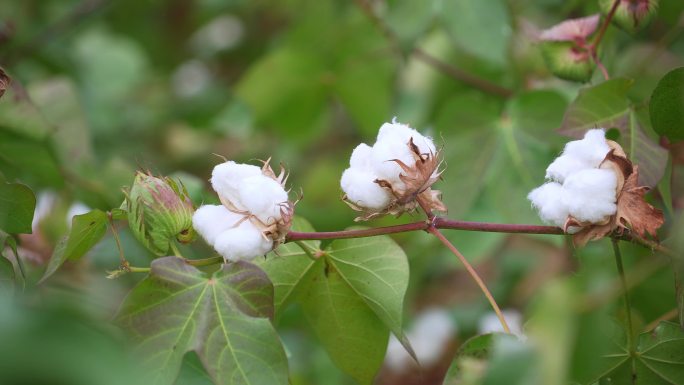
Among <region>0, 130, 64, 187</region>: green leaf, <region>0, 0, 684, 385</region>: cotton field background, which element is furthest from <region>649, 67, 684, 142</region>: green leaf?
<region>0, 130, 64, 187</region>: green leaf

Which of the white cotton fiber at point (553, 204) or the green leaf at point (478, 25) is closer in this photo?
the white cotton fiber at point (553, 204)

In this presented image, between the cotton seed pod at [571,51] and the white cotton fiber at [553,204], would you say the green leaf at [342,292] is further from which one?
the cotton seed pod at [571,51]

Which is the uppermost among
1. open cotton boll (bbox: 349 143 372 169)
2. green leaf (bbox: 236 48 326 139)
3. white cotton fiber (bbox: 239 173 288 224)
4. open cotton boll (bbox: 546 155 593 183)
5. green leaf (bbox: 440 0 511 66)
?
green leaf (bbox: 236 48 326 139)

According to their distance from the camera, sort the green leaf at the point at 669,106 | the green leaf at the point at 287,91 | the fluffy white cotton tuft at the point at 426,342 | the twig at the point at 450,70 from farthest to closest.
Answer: the green leaf at the point at 287,91, the fluffy white cotton tuft at the point at 426,342, the twig at the point at 450,70, the green leaf at the point at 669,106

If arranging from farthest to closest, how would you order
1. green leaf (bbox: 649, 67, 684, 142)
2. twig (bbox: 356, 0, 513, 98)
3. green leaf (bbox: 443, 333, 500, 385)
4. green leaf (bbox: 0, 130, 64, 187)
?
1. twig (bbox: 356, 0, 513, 98)
2. green leaf (bbox: 0, 130, 64, 187)
3. green leaf (bbox: 649, 67, 684, 142)
4. green leaf (bbox: 443, 333, 500, 385)

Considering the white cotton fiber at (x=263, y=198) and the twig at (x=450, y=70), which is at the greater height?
the twig at (x=450, y=70)

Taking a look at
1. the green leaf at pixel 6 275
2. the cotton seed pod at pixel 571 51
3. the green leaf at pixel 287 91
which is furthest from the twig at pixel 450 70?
the green leaf at pixel 6 275

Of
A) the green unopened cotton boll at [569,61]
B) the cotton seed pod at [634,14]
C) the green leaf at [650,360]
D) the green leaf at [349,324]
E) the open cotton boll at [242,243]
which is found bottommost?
the green leaf at [650,360]

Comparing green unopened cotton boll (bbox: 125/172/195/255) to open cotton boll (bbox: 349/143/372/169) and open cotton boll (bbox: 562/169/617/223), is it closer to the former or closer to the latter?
open cotton boll (bbox: 349/143/372/169)
